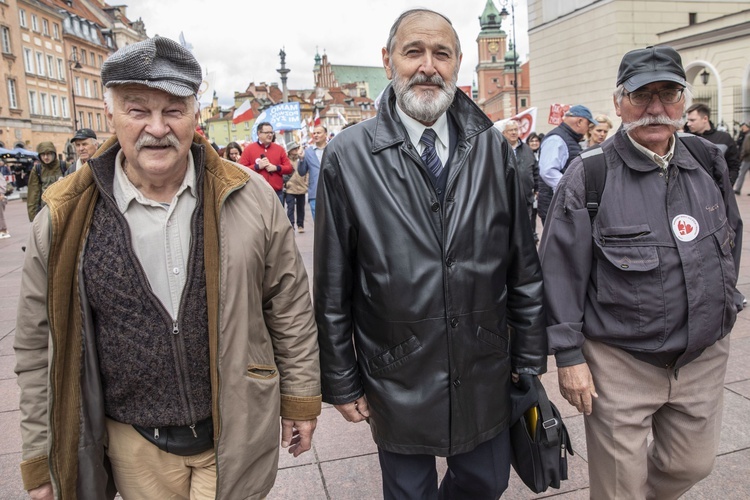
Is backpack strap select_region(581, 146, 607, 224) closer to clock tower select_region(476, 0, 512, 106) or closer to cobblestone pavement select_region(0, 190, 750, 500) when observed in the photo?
cobblestone pavement select_region(0, 190, 750, 500)

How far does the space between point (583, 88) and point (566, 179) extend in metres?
34.4

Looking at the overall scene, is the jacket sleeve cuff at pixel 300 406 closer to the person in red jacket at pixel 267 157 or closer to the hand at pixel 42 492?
the hand at pixel 42 492

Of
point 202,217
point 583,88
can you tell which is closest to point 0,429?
point 202,217

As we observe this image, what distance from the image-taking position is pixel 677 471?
8.63 ft

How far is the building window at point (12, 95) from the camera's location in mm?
50375

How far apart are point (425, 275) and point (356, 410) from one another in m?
0.63

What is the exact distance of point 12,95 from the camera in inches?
2008

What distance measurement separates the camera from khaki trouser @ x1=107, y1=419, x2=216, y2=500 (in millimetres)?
2166

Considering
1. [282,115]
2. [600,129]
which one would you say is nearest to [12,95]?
[282,115]

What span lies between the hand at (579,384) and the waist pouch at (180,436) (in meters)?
1.41

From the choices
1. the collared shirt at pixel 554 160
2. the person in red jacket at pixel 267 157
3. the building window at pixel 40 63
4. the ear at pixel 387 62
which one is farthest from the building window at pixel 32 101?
the ear at pixel 387 62

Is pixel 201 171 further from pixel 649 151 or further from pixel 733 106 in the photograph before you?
pixel 733 106

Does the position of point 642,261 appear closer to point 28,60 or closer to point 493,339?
point 493,339

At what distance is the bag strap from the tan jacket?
105 centimetres
